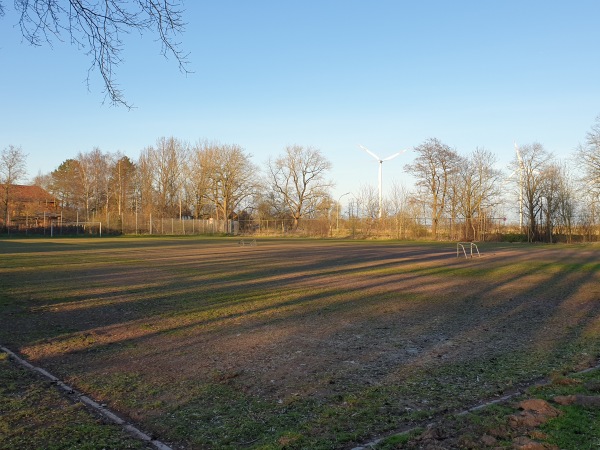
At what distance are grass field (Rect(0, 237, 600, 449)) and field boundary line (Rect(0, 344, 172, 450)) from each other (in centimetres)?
10

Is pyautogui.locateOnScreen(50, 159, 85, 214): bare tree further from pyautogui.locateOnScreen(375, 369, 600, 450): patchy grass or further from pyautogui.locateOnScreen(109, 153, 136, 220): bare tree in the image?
pyautogui.locateOnScreen(375, 369, 600, 450): patchy grass

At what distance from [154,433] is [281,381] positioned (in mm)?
1730

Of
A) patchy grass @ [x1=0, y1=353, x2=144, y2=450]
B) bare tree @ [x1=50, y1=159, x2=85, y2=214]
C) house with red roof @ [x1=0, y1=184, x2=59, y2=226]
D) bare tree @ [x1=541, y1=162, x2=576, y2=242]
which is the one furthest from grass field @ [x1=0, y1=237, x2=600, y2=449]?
bare tree @ [x1=50, y1=159, x2=85, y2=214]

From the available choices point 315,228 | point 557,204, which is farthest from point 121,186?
point 557,204

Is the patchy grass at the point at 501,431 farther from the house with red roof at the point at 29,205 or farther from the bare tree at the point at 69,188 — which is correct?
the bare tree at the point at 69,188

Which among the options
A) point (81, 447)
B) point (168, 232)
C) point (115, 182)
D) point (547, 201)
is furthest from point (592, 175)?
point (115, 182)

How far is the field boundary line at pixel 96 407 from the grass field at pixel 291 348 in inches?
4.1

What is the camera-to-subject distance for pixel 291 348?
23.0ft

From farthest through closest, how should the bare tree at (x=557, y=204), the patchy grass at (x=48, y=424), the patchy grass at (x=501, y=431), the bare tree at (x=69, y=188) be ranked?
the bare tree at (x=69, y=188) → the bare tree at (x=557, y=204) → the patchy grass at (x=48, y=424) → the patchy grass at (x=501, y=431)

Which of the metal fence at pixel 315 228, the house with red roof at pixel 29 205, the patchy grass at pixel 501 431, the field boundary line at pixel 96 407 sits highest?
the house with red roof at pixel 29 205

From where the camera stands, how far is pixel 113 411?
4480 mm

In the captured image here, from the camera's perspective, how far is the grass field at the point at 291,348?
429 cm

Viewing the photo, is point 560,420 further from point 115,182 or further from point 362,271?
point 115,182

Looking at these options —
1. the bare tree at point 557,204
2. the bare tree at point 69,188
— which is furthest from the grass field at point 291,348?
the bare tree at point 69,188
